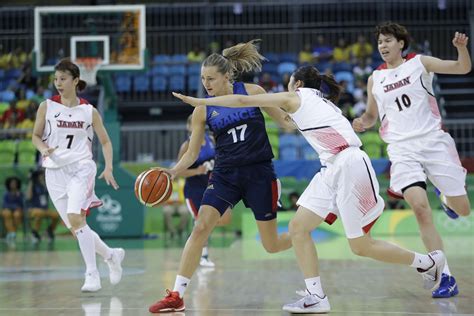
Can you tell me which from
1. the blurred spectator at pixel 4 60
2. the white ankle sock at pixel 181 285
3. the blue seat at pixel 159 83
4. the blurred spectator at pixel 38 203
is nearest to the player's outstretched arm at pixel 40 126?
the white ankle sock at pixel 181 285

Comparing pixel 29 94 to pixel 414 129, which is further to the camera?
pixel 29 94

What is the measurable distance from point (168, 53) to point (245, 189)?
17.9 m

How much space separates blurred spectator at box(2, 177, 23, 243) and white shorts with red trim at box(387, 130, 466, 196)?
1108cm

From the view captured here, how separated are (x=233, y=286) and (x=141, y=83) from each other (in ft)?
48.9

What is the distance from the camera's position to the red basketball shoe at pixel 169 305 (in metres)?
5.47

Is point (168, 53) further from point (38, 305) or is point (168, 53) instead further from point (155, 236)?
point (38, 305)

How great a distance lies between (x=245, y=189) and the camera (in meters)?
6.02

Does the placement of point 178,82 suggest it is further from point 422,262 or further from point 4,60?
point 422,262

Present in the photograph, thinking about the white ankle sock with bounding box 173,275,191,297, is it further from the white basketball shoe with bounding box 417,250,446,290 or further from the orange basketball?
the white basketball shoe with bounding box 417,250,446,290

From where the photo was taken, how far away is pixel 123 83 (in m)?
21.5

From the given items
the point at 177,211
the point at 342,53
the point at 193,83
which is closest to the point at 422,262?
the point at 177,211

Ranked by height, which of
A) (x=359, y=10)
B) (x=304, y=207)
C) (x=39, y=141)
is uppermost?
(x=359, y=10)

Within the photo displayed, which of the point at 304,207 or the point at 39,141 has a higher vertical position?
the point at 39,141

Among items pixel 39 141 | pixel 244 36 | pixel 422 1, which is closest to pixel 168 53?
pixel 244 36
